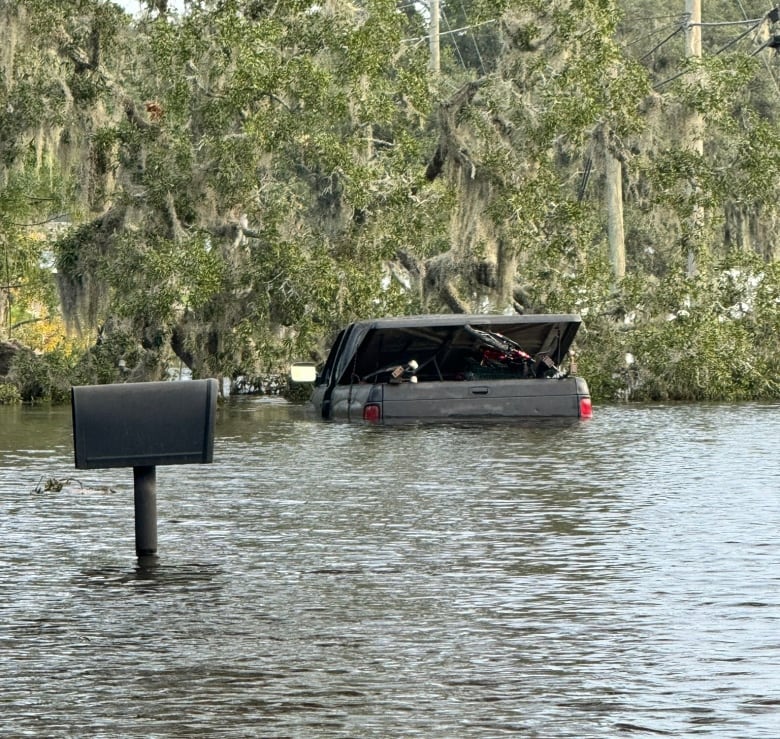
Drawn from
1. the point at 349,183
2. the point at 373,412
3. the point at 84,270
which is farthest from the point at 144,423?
the point at 84,270

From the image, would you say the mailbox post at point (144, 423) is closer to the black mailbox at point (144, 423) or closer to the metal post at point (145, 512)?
the black mailbox at point (144, 423)

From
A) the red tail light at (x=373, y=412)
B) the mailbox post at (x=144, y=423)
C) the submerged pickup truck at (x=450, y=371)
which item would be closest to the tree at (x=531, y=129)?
the submerged pickup truck at (x=450, y=371)

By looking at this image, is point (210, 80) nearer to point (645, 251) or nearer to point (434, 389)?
point (434, 389)

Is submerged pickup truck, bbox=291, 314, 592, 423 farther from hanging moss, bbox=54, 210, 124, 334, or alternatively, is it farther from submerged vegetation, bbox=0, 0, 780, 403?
hanging moss, bbox=54, 210, 124, 334

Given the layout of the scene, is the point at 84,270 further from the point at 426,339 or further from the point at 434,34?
the point at 434,34

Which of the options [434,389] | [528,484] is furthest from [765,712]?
[434,389]

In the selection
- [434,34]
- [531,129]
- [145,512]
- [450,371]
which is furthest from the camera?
[434,34]

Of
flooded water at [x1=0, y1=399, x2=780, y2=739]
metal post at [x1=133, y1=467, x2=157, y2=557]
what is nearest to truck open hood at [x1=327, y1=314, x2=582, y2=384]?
flooded water at [x1=0, y1=399, x2=780, y2=739]

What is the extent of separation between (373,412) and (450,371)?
284cm

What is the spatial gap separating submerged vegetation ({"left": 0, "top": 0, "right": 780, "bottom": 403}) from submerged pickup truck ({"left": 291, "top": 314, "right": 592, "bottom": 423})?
5.44m

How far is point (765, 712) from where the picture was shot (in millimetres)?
7223

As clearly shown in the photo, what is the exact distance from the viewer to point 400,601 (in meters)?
10.0

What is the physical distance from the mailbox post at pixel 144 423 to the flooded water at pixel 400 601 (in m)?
0.74

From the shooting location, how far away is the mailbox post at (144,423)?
11211 mm
